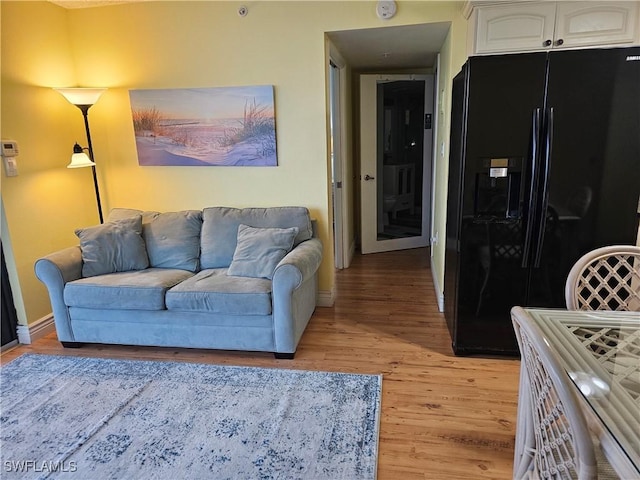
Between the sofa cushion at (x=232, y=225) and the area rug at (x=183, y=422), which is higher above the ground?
the sofa cushion at (x=232, y=225)

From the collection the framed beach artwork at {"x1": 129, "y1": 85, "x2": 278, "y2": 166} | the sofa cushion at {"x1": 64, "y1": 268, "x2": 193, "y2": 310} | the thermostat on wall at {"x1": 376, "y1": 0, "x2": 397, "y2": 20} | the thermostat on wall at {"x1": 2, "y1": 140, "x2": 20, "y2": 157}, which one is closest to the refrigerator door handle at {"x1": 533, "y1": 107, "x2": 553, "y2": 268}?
the thermostat on wall at {"x1": 376, "y1": 0, "x2": 397, "y2": 20}

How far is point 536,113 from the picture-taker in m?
2.29

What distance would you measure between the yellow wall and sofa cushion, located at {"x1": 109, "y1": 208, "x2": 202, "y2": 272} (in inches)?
11.5

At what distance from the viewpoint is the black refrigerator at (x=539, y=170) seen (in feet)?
7.38

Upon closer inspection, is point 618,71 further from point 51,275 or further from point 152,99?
point 51,275

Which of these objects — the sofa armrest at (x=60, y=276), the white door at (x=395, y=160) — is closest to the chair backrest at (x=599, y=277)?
the sofa armrest at (x=60, y=276)

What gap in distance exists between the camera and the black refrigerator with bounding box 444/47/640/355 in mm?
2248

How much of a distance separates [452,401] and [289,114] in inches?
90.9

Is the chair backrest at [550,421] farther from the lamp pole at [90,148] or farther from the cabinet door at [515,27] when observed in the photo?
the lamp pole at [90,148]

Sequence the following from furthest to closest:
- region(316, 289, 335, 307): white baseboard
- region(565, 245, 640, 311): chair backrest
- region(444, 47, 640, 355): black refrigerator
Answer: region(316, 289, 335, 307): white baseboard < region(444, 47, 640, 355): black refrigerator < region(565, 245, 640, 311): chair backrest

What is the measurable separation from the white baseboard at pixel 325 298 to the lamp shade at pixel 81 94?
2.37 metres

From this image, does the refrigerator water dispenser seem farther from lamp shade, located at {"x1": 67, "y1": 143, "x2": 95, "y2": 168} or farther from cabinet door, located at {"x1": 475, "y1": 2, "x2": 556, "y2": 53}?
lamp shade, located at {"x1": 67, "y1": 143, "x2": 95, "y2": 168}

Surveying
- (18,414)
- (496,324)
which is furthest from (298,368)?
(18,414)

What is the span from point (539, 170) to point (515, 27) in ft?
2.94
